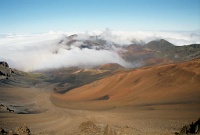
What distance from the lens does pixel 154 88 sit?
6228cm

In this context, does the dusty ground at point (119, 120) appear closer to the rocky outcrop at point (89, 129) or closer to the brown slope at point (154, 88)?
the rocky outcrop at point (89, 129)

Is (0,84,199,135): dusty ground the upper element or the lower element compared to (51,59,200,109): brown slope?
lower

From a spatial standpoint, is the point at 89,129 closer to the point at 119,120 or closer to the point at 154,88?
the point at 119,120

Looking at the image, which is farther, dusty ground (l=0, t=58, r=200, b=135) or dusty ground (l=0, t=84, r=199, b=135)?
dusty ground (l=0, t=84, r=199, b=135)

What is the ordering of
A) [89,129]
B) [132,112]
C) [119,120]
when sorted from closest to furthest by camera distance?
[89,129]
[119,120]
[132,112]

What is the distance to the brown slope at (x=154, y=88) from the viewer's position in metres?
54.3

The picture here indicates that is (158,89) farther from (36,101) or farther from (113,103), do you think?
(36,101)

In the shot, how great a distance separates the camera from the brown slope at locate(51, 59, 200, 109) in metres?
54.3

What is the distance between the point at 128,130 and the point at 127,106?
22.5 metres

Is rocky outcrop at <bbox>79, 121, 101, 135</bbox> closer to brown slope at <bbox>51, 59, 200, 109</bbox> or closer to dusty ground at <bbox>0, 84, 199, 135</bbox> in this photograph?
dusty ground at <bbox>0, 84, 199, 135</bbox>

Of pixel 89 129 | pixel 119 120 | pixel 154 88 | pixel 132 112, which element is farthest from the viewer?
pixel 154 88

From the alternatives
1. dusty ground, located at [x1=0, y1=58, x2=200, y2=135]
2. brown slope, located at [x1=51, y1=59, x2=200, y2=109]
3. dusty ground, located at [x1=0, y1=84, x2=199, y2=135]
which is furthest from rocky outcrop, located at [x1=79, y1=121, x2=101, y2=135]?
brown slope, located at [x1=51, y1=59, x2=200, y2=109]

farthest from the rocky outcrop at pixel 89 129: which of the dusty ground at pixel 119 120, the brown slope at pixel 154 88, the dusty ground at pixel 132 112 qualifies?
the brown slope at pixel 154 88

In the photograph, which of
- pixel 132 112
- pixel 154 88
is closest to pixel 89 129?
pixel 132 112
